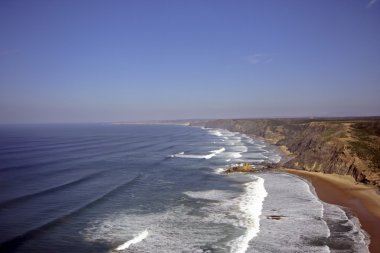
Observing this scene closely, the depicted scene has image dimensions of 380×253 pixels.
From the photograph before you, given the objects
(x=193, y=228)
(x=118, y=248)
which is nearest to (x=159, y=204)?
(x=193, y=228)

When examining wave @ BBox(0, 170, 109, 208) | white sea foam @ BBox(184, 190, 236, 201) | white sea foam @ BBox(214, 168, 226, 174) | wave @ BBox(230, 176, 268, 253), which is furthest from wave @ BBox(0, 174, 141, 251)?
white sea foam @ BBox(214, 168, 226, 174)

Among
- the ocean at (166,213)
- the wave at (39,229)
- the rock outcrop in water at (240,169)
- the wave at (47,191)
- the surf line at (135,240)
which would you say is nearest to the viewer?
the surf line at (135,240)

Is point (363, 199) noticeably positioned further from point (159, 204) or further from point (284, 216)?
point (159, 204)

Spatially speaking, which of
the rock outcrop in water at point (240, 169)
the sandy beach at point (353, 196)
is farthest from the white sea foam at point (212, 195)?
the rock outcrop in water at point (240, 169)

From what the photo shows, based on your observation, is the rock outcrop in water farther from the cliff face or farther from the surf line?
the surf line

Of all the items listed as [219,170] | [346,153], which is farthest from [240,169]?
[346,153]

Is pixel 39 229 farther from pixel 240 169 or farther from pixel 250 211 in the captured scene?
pixel 240 169

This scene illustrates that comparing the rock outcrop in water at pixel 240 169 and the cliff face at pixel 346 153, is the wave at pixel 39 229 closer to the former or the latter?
the rock outcrop in water at pixel 240 169
